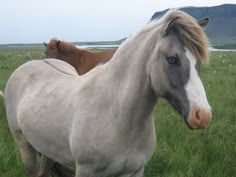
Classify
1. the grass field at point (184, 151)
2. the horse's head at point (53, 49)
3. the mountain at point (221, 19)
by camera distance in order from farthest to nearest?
1. the mountain at point (221, 19)
2. the horse's head at point (53, 49)
3. the grass field at point (184, 151)

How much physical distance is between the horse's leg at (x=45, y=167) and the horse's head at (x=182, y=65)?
195 cm

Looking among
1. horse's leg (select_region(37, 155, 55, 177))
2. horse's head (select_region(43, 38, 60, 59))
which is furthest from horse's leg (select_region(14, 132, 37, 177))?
horse's head (select_region(43, 38, 60, 59))

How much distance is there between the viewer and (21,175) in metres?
4.15

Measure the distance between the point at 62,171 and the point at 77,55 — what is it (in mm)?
5489

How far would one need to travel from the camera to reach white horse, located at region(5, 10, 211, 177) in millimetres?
2330

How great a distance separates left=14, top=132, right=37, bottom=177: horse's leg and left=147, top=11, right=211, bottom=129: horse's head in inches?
81.0

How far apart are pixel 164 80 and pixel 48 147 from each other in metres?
1.43

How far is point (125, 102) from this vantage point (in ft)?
9.01

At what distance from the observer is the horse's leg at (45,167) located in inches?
155

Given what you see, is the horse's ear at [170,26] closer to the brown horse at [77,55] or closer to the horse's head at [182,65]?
the horse's head at [182,65]

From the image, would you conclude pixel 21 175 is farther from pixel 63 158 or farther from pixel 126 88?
pixel 126 88

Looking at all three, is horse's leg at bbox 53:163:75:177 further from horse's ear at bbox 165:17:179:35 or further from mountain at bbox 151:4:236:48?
mountain at bbox 151:4:236:48

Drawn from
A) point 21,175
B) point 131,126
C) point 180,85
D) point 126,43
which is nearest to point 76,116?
point 131,126

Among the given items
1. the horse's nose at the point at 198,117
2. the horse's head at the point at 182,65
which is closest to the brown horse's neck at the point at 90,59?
the horse's head at the point at 182,65
